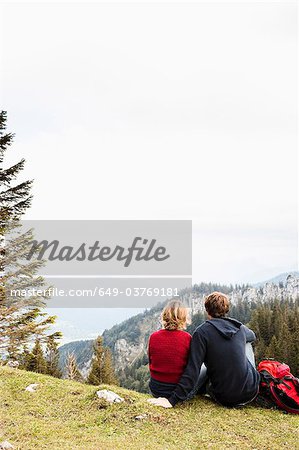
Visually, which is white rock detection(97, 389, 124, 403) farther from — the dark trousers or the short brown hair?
the short brown hair

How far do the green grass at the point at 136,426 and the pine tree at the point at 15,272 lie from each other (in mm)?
11505

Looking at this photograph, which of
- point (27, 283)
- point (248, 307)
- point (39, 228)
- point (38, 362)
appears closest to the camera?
point (27, 283)

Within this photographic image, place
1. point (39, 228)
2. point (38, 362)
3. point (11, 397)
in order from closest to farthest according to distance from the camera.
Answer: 1. point (11, 397)
2. point (39, 228)
3. point (38, 362)

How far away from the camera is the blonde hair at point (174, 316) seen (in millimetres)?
9219

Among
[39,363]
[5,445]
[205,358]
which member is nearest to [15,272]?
[205,358]

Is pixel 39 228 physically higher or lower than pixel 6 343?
higher

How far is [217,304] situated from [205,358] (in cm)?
117

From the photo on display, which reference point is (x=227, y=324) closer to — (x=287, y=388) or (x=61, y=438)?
(x=287, y=388)

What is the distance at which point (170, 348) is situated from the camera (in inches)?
364

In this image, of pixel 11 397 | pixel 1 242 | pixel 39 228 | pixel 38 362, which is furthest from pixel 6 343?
pixel 38 362

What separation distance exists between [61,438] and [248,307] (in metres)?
199

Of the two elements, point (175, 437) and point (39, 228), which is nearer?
point (175, 437)

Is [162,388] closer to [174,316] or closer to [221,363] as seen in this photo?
[221,363]

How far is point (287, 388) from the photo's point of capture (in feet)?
30.8
